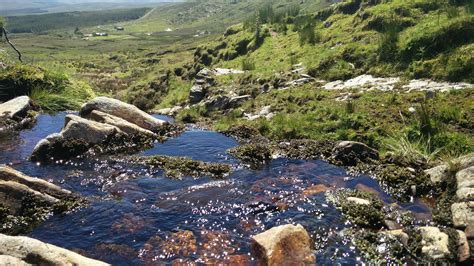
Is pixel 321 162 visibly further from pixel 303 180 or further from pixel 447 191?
pixel 447 191

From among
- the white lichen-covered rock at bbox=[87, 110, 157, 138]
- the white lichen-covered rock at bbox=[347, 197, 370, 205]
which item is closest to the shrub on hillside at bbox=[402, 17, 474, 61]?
the white lichen-covered rock at bbox=[347, 197, 370, 205]

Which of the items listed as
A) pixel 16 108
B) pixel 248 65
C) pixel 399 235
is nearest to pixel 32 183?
pixel 399 235

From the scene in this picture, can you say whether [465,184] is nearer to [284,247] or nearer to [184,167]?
[284,247]

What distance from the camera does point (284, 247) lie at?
40.5ft

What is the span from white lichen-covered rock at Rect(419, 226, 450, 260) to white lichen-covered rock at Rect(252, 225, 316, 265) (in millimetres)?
3584

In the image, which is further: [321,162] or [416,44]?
[416,44]

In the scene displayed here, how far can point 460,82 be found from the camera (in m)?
24.9

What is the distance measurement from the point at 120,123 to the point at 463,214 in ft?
64.5

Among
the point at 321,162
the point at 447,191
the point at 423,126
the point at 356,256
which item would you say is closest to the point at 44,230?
the point at 356,256

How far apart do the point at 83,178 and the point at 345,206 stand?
12.3m

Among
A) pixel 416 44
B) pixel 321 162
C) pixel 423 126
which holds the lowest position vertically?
pixel 321 162

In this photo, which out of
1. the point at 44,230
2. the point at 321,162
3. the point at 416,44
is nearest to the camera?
the point at 44,230

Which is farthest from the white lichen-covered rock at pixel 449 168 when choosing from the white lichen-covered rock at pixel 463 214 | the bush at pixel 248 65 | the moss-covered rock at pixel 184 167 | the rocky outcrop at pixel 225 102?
the bush at pixel 248 65

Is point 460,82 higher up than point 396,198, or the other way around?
point 460,82
